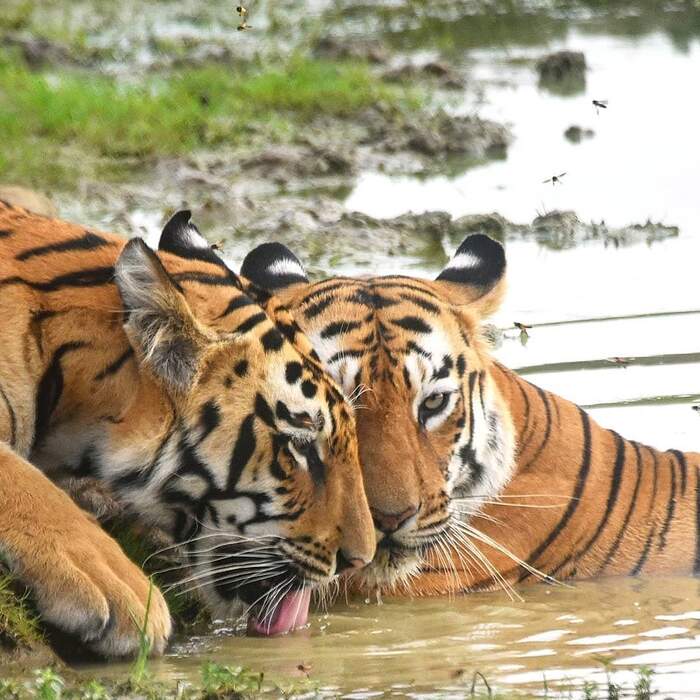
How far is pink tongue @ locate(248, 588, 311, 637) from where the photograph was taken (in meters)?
4.50

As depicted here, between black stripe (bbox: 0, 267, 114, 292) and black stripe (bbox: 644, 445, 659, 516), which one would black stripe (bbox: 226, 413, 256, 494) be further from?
black stripe (bbox: 644, 445, 659, 516)

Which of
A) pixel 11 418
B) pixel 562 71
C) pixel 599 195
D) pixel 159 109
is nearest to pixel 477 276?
pixel 11 418

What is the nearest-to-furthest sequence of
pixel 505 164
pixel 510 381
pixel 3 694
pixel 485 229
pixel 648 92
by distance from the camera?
pixel 3 694, pixel 510 381, pixel 485 229, pixel 505 164, pixel 648 92

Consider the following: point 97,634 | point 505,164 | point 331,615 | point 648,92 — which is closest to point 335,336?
point 331,615

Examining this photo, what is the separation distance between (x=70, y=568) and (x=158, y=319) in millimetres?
608

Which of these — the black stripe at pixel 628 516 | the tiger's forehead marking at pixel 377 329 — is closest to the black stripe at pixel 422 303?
the tiger's forehead marking at pixel 377 329

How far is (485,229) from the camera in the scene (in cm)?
914

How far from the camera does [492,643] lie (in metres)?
4.55

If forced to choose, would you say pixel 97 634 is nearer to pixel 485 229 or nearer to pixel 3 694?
pixel 3 694

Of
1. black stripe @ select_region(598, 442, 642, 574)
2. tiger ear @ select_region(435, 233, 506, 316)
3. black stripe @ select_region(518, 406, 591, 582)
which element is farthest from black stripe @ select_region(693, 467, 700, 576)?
tiger ear @ select_region(435, 233, 506, 316)

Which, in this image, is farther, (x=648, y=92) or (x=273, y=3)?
(x=273, y=3)

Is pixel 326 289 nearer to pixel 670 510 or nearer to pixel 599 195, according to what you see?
pixel 670 510

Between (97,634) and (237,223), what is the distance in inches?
219

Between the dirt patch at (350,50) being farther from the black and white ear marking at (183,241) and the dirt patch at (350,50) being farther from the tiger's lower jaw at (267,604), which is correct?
the tiger's lower jaw at (267,604)
